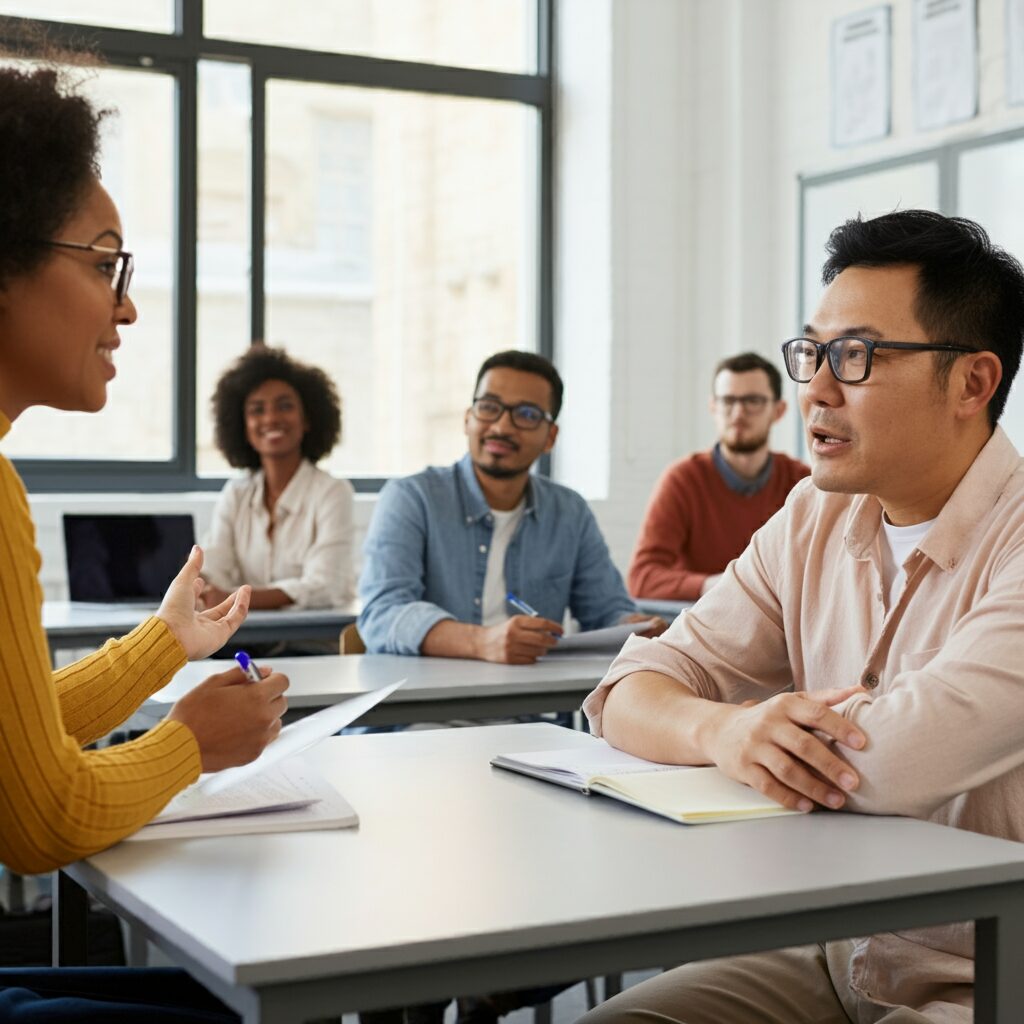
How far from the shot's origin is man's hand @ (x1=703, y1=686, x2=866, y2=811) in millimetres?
1521

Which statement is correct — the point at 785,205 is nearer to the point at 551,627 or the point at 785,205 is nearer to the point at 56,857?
the point at 551,627

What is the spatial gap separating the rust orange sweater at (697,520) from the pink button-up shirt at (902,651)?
300 cm

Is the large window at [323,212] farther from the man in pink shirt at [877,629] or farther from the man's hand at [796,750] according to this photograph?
the man's hand at [796,750]

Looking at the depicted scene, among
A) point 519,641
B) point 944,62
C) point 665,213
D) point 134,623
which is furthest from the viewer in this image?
point 665,213

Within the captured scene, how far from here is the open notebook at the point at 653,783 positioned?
1.50 m

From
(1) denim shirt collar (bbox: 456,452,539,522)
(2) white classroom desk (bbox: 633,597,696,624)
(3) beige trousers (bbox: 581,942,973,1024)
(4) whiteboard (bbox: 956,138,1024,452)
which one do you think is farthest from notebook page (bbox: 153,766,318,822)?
(4) whiteboard (bbox: 956,138,1024,452)

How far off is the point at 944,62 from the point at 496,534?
3.13 metres

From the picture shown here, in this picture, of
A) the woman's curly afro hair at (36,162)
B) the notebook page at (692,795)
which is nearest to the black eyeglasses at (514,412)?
the notebook page at (692,795)

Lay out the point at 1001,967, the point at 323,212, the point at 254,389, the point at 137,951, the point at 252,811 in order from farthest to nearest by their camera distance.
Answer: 1. the point at 323,212
2. the point at 254,389
3. the point at 137,951
4. the point at 252,811
5. the point at 1001,967

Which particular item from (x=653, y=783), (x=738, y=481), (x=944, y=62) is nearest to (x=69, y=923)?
(x=653, y=783)

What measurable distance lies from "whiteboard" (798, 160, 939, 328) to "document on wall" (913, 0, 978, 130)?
8.1 inches

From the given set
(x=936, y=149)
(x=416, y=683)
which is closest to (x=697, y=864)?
(x=416, y=683)

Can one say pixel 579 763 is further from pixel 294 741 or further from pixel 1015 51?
pixel 1015 51

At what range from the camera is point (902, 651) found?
1.77 meters
